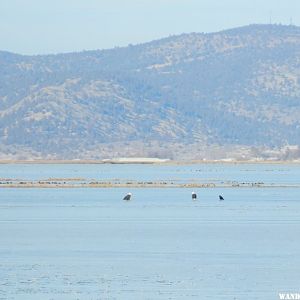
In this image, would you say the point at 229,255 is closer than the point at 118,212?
Yes

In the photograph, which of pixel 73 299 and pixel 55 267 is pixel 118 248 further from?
pixel 73 299

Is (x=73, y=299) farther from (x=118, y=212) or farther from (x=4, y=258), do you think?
(x=118, y=212)

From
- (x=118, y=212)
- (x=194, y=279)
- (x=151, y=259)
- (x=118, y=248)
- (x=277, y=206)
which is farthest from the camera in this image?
(x=277, y=206)

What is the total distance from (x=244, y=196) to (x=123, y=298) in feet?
193

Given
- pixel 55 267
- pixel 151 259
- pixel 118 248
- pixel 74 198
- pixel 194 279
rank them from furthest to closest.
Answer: pixel 74 198, pixel 118 248, pixel 151 259, pixel 55 267, pixel 194 279

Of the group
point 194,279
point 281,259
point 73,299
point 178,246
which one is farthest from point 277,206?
point 73,299

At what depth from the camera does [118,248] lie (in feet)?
151

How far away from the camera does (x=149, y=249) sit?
1796 inches

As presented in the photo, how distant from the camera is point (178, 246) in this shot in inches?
1848

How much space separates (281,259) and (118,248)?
7.49m

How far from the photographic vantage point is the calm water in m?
34.3

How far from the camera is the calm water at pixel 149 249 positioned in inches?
1352

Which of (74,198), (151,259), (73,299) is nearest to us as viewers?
(73,299)

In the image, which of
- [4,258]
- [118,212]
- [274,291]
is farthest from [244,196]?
[274,291]
